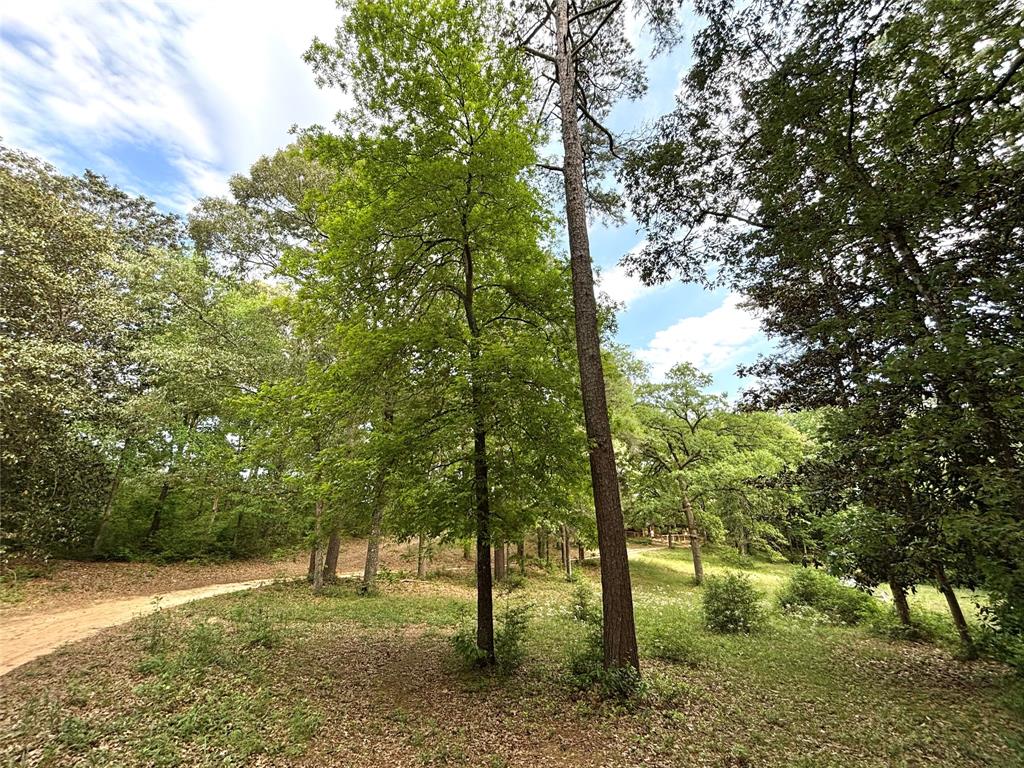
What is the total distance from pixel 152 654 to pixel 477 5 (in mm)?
12501

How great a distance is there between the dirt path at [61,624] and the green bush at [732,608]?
41.0 feet

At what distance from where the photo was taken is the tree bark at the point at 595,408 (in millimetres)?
5637

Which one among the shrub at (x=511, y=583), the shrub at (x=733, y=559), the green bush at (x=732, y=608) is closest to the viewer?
the green bush at (x=732, y=608)

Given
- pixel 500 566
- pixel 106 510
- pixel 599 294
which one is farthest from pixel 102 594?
pixel 599 294

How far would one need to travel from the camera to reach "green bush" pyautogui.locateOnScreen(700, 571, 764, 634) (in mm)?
9609

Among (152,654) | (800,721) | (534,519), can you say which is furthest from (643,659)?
(152,654)

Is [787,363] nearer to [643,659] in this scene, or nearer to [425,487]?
[643,659]

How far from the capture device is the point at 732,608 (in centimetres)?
977

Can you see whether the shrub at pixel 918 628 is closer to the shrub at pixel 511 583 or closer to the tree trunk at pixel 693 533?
the tree trunk at pixel 693 533

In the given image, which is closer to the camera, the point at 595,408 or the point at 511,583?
the point at 595,408

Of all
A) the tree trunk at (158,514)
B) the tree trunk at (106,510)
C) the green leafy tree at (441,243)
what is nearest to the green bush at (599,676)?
the green leafy tree at (441,243)

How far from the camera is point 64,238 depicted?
37.5 feet

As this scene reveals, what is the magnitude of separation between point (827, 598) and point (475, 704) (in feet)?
37.5

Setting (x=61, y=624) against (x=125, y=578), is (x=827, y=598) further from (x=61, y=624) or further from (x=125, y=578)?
(x=125, y=578)
